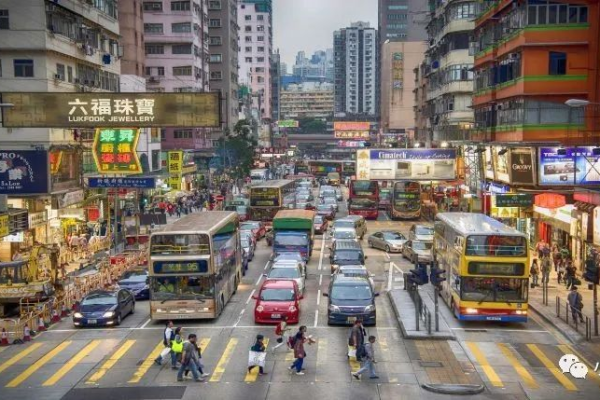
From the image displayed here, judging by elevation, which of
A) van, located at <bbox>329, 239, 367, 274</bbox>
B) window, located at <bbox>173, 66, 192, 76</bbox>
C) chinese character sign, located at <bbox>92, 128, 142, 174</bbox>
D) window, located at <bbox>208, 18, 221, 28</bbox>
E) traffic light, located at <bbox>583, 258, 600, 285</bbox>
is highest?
window, located at <bbox>208, 18, 221, 28</bbox>

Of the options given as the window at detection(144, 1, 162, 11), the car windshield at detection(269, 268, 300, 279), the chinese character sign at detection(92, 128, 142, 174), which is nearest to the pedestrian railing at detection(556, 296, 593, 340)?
the car windshield at detection(269, 268, 300, 279)

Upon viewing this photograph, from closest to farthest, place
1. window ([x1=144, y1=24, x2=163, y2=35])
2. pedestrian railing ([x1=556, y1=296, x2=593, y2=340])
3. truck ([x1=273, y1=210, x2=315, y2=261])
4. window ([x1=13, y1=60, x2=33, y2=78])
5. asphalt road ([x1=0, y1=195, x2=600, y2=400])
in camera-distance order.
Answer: asphalt road ([x1=0, y1=195, x2=600, y2=400]) < pedestrian railing ([x1=556, y1=296, x2=593, y2=340]) < truck ([x1=273, y1=210, x2=315, y2=261]) < window ([x1=13, y1=60, x2=33, y2=78]) < window ([x1=144, y1=24, x2=163, y2=35])

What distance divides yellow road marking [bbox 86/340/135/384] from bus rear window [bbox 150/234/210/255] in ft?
11.3

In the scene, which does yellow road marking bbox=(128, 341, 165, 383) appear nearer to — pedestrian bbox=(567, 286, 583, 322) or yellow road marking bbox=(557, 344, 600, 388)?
yellow road marking bbox=(557, 344, 600, 388)

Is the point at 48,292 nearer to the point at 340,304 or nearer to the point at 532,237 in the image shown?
the point at 340,304


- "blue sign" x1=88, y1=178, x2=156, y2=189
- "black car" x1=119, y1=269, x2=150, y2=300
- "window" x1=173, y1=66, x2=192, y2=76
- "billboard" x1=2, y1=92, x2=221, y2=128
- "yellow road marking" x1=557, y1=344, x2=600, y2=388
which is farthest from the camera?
"window" x1=173, y1=66, x2=192, y2=76

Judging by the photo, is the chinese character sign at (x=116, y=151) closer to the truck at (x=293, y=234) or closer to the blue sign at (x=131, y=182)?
the blue sign at (x=131, y=182)

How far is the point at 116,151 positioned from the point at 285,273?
15124mm

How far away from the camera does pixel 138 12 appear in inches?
3332

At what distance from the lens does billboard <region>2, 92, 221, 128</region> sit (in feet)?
101

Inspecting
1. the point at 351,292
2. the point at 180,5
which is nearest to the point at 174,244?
the point at 351,292

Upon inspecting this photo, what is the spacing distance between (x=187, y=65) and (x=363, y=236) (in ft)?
143

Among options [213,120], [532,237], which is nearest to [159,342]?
[213,120]

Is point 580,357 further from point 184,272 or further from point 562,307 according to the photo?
point 184,272
